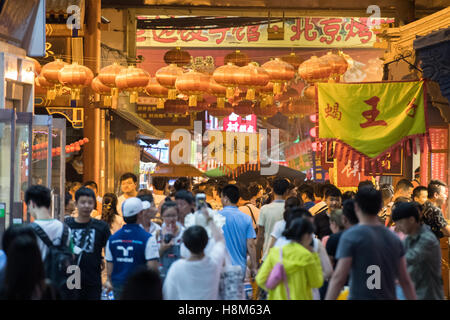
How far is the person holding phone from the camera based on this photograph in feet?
26.7

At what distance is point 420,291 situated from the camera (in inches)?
293

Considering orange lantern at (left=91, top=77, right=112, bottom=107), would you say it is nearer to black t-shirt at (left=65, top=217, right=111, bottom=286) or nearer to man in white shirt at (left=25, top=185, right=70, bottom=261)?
black t-shirt at (left=65, top=217, right=111, bottom=286)

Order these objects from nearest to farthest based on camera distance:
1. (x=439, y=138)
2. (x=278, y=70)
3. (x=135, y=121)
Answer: (x=439, y=138), (x=278, y=70), (x=135, y=121)

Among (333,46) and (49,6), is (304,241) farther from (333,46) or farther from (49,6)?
(333,46)

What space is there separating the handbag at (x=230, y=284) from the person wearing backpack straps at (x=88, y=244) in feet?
5.65

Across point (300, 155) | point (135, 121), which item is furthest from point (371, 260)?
point (300, 155)

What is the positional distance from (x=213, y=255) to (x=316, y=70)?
9.85 metres

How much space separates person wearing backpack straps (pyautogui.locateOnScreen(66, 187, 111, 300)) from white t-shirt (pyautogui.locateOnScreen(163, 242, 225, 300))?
1.74 m

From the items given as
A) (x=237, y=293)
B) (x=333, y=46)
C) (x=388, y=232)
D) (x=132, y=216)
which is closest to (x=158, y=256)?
(x=132, y=216)

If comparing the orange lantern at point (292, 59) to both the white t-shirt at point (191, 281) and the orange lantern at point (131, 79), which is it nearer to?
the orange lantern at point (131, 79)

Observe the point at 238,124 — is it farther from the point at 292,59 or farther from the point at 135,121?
the point at 292,59

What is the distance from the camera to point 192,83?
54.2 feet
